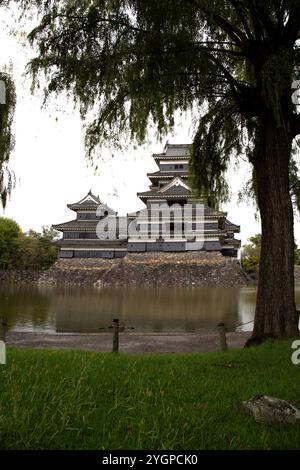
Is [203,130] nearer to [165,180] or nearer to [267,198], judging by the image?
[267,198]

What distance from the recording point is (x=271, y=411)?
297cm

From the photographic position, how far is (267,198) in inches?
262

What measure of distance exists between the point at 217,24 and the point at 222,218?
31.6 metres

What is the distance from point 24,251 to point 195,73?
40.2 metres

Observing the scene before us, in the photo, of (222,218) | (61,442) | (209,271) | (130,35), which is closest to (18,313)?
(130,35)

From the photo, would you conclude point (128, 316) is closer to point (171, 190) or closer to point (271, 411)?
point (271, 411)

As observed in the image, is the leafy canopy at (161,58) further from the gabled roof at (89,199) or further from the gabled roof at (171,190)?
the gabled roof at (89,199)

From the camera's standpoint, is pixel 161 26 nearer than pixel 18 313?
Yes

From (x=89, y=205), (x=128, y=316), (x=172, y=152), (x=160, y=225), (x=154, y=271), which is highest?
(x=172, y=152)

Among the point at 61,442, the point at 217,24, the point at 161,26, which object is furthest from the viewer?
the point at 217,24

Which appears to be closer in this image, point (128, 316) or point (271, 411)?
point (271, 411)

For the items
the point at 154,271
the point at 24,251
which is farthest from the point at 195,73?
the point at 24,251

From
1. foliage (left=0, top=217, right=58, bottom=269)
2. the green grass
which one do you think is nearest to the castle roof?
foliage (left=0, top=217, right=58, bottom=269)

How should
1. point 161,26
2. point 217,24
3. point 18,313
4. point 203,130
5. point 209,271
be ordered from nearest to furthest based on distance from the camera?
point 161,26 → point 217,24 → point 203,130 → point 18,313 → point 209,271
